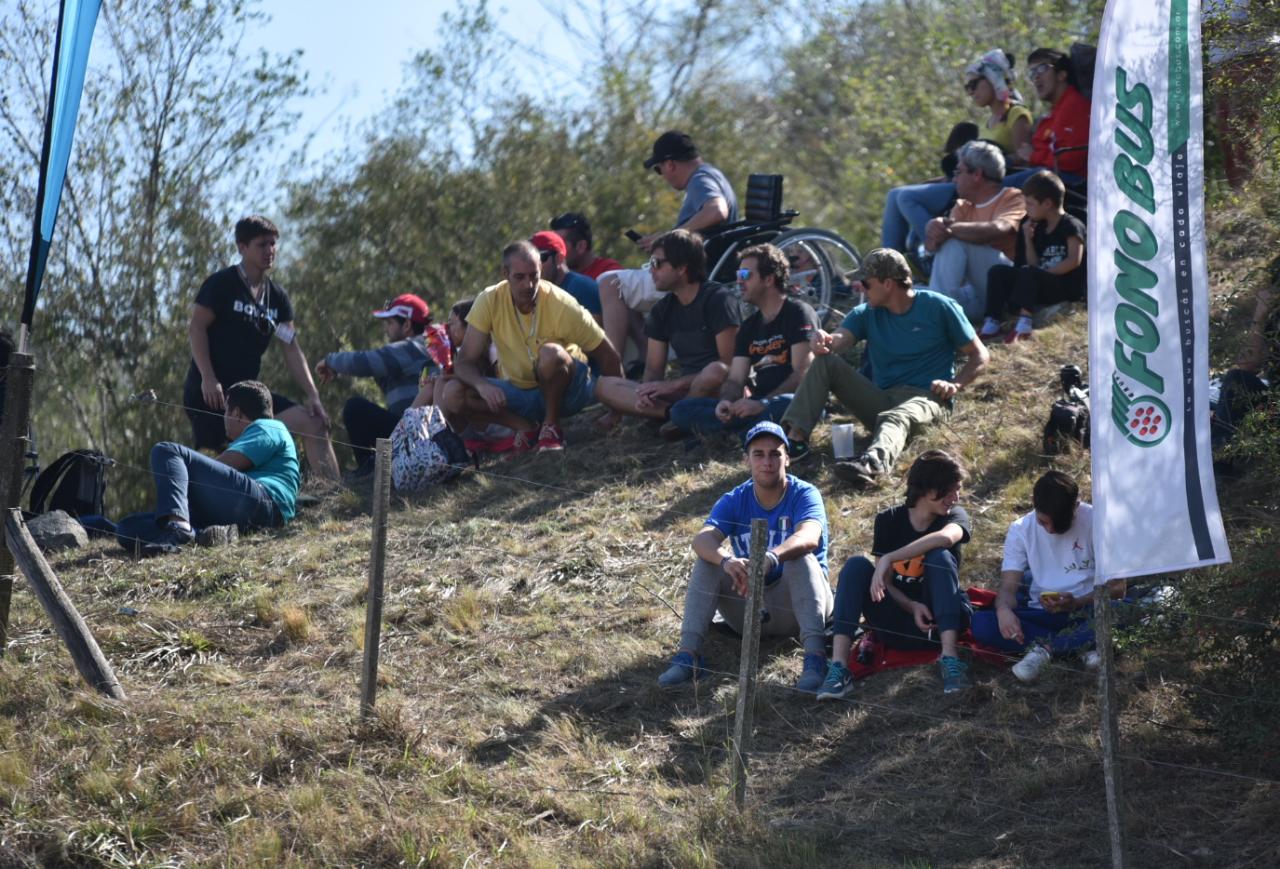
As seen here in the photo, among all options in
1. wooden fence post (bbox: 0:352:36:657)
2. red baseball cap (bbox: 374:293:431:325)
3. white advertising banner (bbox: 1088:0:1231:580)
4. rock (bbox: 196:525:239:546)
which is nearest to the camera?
white advertising banner (bbox: 1088:0:1231:580)

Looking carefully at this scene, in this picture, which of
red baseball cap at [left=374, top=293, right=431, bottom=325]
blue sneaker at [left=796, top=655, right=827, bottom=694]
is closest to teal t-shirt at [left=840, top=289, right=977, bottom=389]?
blue sneaker at [left=796, top=655, right=827, bottom=694]

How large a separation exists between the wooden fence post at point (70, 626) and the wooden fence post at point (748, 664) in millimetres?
2898

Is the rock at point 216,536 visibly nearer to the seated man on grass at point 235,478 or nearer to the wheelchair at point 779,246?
the seated man on grass at point 235,478

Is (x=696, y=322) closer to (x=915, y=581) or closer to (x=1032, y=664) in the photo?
(x=915, y=581)

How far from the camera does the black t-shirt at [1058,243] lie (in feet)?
33.6

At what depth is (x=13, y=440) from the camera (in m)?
7.27

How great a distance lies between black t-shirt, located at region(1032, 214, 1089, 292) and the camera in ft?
33.6

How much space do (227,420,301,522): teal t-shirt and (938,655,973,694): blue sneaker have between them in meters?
4.62

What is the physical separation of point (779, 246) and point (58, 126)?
220 inches

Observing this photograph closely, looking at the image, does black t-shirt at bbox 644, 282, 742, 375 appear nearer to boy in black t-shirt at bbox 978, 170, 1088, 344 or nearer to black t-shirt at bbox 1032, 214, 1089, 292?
boy in black t-shirt at bbox 978, 170, 1088, 344

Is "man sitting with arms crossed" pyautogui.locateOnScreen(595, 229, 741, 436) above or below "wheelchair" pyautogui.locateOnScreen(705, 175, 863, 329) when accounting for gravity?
below

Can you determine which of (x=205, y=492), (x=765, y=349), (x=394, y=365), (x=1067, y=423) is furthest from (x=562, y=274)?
(x=1067, y=423)

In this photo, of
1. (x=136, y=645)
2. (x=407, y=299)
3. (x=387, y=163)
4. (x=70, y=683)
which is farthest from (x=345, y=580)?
(x=387, y=163)

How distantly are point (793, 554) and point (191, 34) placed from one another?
9.56 metres
